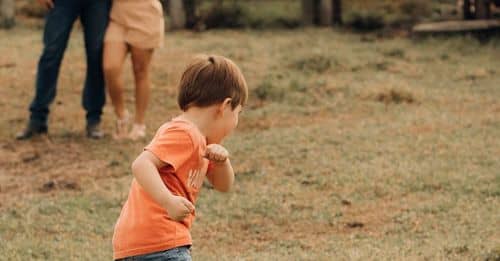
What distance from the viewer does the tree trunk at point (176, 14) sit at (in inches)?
504

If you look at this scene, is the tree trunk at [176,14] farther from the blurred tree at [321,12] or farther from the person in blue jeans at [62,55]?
the person in blue jeans at [62,55]

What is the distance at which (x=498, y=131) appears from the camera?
7262 millimetres

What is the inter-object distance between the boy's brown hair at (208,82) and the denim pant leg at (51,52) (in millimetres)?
4062

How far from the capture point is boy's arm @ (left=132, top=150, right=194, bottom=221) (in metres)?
3.11

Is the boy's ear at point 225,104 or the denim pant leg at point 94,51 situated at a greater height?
the boy's ear at point 225,104

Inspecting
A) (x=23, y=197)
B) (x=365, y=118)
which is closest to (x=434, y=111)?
(x=365, y=118)

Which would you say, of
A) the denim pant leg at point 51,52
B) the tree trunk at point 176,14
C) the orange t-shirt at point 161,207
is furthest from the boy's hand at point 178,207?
the tree trunk at point 176,14

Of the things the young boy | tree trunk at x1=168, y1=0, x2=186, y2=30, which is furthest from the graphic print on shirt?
tree trunk at x1=168, y1=0, x2=186, y2=30

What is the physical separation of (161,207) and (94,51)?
4209 mm

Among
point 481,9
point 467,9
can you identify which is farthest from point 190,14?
point 481,9

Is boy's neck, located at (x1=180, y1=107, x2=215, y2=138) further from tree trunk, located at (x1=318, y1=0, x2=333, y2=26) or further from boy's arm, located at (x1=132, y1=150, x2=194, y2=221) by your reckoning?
tree trunk, located at (x1=318, y1=0, x2=333, y2=26)

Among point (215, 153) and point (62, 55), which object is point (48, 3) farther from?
point (215, 153)

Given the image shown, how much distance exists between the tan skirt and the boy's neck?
3.92m

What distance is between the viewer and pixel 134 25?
23.5 ft
